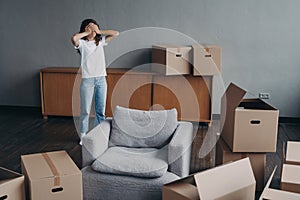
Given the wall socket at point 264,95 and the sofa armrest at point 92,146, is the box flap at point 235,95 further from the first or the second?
the wall socket at point 264,95

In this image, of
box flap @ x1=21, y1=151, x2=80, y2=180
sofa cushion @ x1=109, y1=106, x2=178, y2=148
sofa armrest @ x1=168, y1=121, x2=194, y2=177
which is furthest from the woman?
sofa armrest @ x1=168, y1=121, x2=194, y2=177

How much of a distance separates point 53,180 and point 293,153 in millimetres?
1771

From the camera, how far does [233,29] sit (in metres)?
5.03

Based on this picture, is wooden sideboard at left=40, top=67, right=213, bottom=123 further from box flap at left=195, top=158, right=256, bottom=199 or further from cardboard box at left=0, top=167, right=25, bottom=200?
cardboard box at left=0, top=167, right=25, bottom=200

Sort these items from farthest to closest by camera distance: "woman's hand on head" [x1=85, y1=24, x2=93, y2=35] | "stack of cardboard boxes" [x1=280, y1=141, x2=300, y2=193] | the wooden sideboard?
the wooden sideboard
"woman's hand on head" [x1=85, y1=24, x2=93, y2=35]
"stack of cardboard boxes" [x1=280, y1=141, x2=300, y2=193]

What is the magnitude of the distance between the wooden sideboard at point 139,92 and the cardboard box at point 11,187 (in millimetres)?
2817

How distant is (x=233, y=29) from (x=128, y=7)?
1.50 meters

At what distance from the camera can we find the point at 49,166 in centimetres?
243

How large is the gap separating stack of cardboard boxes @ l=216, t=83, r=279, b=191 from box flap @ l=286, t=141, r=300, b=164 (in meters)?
0.12

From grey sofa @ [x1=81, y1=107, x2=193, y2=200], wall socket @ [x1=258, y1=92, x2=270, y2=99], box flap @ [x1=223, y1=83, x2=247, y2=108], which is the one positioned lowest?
grey sofa @ [x1=81, y1=107, x2=193, y2=200]

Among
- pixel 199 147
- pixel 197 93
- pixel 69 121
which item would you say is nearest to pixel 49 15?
pixel 69 121

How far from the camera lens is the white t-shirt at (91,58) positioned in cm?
388

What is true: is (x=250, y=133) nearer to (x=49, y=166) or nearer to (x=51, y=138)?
(x=49, y=166)

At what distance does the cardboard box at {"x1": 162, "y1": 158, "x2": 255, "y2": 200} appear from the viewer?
6.48 ft
